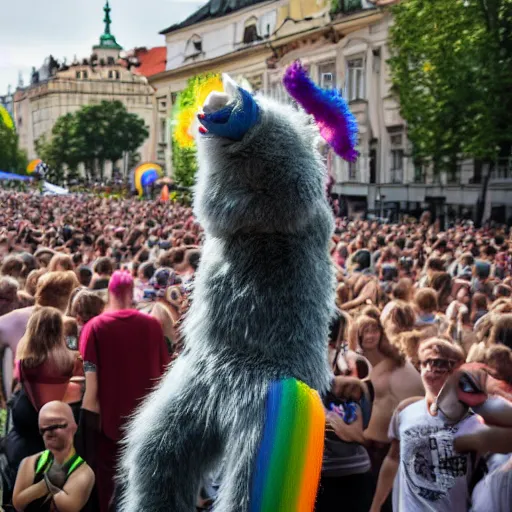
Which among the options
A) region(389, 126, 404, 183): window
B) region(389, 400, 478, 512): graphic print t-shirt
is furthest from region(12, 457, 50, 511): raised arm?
region(389, 126, 404, 183): window

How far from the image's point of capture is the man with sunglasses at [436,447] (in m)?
3.72

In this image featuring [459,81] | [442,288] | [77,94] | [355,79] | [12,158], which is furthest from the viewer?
[77,94]

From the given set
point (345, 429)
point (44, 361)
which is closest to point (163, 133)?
point (44, 361)

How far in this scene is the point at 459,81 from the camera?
2234 cm

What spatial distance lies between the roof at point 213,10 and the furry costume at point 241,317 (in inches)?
1643

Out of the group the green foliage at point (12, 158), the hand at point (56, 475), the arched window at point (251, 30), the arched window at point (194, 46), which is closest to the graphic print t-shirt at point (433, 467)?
the hand at point (56, 475)

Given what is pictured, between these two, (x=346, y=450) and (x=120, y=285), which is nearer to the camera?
(x=346, y=450)

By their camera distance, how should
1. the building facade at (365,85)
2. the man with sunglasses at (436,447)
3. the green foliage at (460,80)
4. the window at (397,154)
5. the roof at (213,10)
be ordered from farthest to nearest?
1. the roof at (213,10)
2. the window at (397,154)
3. the building facade at (365,85)
4. the green foliage at (460,80)
5. the man with sunglasses at (436,447)

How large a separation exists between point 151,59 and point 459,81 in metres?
52.8

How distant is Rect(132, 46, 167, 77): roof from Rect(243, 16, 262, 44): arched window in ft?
84.0

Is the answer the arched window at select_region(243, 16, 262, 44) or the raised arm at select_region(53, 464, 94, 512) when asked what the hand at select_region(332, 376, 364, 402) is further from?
the arched window at select_region(243, 16, 262, 44)

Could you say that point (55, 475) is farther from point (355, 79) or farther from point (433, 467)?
point (355, 79)

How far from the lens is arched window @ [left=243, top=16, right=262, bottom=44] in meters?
41.5

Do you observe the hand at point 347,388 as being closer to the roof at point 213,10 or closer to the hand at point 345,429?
the hand at point 345,429
